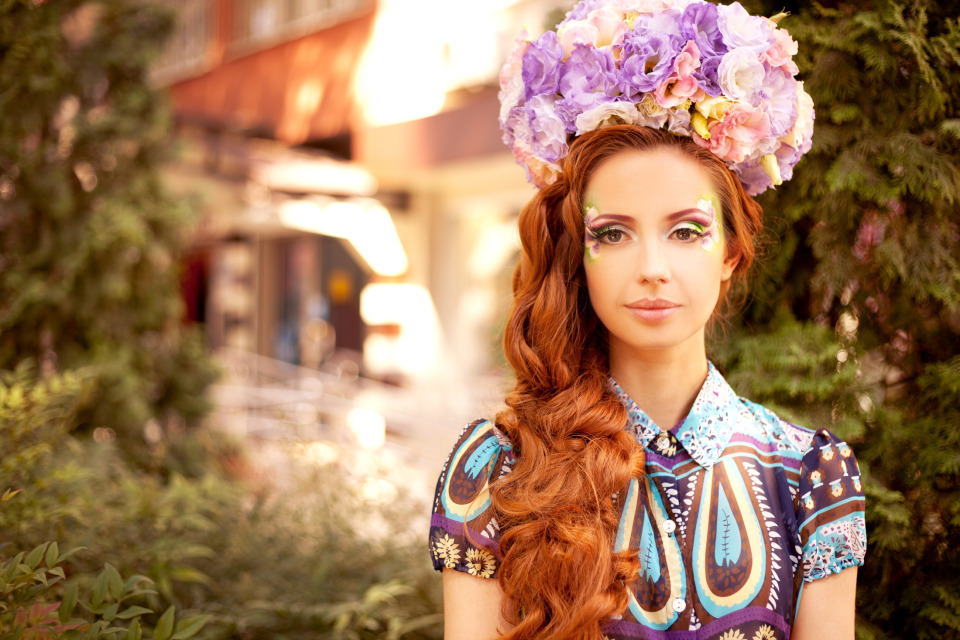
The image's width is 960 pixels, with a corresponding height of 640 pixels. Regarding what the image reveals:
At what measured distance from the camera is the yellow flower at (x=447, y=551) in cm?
139

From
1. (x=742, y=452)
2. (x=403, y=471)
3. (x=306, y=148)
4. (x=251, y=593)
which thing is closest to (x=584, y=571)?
(x=742, y=452)

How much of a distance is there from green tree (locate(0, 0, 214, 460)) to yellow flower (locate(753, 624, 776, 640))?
10.8 feet

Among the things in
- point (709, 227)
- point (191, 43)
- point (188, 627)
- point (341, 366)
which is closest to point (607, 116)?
point (709, 227)

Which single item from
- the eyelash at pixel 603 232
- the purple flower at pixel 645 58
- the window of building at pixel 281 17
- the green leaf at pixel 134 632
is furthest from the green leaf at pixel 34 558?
the window of building at pixel 281 17

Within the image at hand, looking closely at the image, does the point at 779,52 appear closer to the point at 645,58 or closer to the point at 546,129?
the point at 645,58

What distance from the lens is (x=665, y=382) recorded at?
4.99 ft

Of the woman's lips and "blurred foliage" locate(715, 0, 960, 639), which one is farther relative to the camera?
"blurred foliage" locate(715, 0, 960, 639)

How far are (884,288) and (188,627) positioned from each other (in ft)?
6.17

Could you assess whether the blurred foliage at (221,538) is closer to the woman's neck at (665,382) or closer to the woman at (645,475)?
the woman at (645,475)

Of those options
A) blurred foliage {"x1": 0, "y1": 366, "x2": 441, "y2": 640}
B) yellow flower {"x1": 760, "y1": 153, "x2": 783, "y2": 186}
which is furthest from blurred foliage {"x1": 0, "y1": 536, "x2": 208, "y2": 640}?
yellow flower {"x1": 760, "y1": 153, "x2": 783, "y2": 186}

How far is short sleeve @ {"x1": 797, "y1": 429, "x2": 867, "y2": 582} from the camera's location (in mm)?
1369

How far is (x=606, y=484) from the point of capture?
4.50 ft

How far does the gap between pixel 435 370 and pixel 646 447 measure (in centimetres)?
767

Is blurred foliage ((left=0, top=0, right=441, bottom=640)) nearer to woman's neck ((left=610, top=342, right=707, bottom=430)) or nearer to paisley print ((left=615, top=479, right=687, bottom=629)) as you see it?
paisley print ((left=615, top=479, right=687, bottom=629))
